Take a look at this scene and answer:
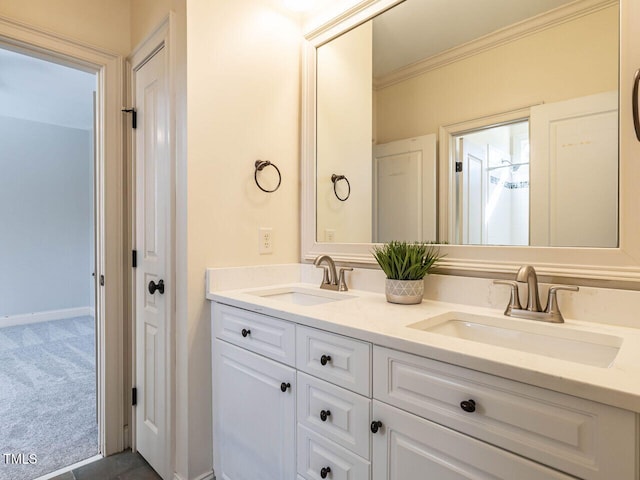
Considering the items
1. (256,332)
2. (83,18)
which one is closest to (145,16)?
(83,18)

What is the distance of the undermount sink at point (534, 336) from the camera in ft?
3.07

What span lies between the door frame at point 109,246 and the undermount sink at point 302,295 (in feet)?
2.75

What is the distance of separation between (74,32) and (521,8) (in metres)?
1.96

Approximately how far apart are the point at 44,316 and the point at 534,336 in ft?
17.5

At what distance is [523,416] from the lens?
698 mm

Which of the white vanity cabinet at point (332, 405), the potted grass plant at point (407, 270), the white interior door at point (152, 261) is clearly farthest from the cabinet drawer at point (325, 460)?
the white interior door at point (152, 261)

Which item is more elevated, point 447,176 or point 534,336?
point 447,176

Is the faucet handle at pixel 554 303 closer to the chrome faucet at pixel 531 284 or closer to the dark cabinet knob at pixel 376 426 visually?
the chrome faucet at pixel 531 284

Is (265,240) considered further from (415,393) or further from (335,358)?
(415,393)

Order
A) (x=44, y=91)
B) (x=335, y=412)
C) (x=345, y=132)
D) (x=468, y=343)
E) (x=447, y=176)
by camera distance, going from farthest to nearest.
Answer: (x=44, y=91)
(x=345, y=132)
(x=447, y=176)
(x=335, y=412)
(x=468, y=343)

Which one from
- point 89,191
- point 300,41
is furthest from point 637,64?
point 89,191

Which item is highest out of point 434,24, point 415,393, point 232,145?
point 434,24

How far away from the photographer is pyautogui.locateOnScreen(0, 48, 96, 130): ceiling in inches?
111

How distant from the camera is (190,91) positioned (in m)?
1.48
